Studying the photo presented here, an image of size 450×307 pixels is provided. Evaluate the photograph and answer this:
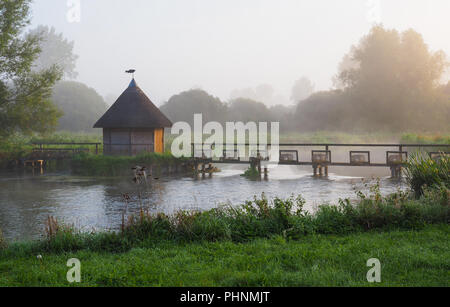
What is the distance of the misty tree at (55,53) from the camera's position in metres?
95.9

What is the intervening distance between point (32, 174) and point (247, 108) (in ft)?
163

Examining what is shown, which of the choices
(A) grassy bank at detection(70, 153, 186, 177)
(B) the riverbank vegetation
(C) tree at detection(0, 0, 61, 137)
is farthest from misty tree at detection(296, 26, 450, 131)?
(B) the riverbank vegetation

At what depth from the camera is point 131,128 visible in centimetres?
2917

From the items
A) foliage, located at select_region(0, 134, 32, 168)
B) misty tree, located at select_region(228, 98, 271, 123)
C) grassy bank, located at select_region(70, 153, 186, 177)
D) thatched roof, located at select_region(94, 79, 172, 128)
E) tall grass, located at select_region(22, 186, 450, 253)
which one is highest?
misty tree, located at select_region(228, 98, 271, 123)

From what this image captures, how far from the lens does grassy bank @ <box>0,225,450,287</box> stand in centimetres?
576

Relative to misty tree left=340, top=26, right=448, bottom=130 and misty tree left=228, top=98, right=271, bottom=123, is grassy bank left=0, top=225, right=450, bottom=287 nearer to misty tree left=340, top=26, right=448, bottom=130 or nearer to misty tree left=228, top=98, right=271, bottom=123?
misty tree left=340, top=26, right=448, bottom=130

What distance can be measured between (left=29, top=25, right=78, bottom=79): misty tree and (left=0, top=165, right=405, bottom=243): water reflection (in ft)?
256

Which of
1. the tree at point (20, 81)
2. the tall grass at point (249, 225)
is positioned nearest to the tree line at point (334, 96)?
the tree at point (20, 81)

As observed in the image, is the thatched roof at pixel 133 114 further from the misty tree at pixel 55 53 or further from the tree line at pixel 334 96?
the misty tree at pixel 55 53

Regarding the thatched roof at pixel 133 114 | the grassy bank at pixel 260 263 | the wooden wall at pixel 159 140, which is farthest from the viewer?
the wooden wall at pixel 159 140

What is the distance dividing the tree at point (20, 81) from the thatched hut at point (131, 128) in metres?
3.92

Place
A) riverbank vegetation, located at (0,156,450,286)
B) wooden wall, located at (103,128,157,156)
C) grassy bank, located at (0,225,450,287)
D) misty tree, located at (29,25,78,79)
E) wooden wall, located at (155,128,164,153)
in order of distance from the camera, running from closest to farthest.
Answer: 1. grassy bank, located at (0,225,450,287)
2. riverbank vegetation, located at (0,156,450,286)
3. wooden wall, located at (103,128,157,156)
4. wooden wall, located at (155,128,164,153)
5. misty tree, located at (29,25,78,79)

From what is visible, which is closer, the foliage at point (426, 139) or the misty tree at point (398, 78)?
the foliage at point (426, 139)
